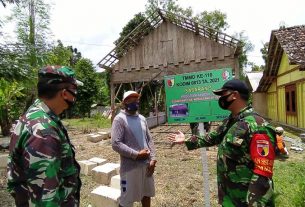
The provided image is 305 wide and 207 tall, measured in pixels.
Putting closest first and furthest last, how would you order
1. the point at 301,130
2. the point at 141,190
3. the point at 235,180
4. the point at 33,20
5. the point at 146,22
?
the point at 235,180
the point at 141,190
the point at 301,130
the point at 146,22
the point at 33,20

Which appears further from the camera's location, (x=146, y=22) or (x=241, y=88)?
(x=146, y=22)

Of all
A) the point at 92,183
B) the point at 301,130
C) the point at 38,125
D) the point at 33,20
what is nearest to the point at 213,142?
the point at 38,125

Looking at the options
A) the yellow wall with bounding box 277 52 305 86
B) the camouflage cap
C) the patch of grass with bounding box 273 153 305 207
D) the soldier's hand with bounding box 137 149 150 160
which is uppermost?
the yellow wall with bounding box 277 52 305 86

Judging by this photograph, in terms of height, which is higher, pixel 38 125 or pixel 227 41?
pixel 227 41

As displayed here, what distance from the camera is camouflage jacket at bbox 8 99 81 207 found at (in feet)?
6.00

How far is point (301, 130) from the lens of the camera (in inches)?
559

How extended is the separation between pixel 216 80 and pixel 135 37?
462 inches

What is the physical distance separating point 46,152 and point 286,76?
17159 mm

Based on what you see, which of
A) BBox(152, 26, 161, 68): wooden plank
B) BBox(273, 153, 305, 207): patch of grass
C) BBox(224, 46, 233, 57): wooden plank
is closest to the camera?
BBox(273, 153, 305, 207): patch of grass

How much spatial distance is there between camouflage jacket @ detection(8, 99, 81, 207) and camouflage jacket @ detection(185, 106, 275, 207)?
4.16 feet

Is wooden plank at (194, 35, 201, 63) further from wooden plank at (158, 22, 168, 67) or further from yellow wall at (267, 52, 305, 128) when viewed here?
yellow wall at (267, 52, 305, 128)

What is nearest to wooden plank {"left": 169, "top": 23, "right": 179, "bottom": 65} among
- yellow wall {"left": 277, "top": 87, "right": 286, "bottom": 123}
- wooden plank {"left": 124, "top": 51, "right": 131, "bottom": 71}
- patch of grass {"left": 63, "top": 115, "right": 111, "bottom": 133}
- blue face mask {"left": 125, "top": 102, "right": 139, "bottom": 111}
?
wooden plank {"left": 124, "top": 51, "right": 131, "bottom": 71}

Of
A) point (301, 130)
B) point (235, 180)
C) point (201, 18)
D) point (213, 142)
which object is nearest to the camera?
point (235, 180)

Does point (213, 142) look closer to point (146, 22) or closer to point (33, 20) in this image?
point (146, 22)
